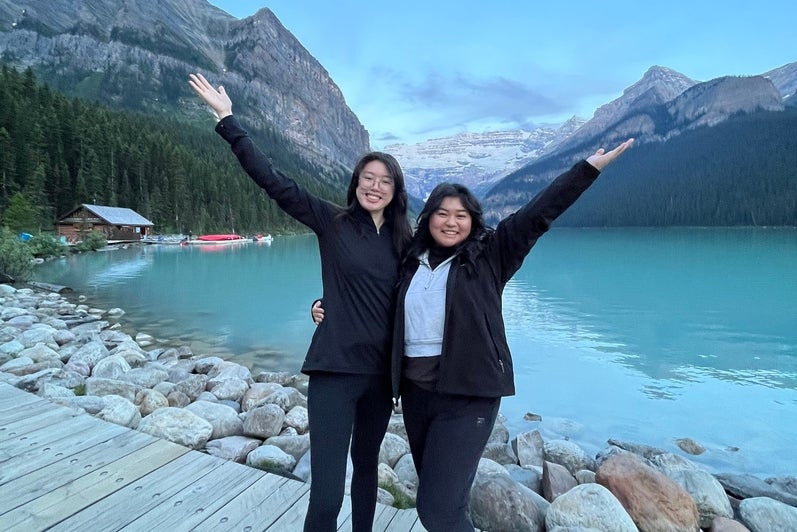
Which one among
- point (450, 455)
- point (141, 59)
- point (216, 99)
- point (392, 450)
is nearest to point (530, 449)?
point (392, 450)

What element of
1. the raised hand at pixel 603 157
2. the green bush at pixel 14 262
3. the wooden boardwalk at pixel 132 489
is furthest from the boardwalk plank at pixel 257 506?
the green bush at pixel 14 262

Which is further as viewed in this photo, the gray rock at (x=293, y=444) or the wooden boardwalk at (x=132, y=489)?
the gray rock at (x=293, y=444)

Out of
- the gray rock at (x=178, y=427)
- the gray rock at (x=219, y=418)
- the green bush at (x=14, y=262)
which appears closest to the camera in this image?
the gray rock at (x=178, y=427)

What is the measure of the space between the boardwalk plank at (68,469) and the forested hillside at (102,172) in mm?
39520

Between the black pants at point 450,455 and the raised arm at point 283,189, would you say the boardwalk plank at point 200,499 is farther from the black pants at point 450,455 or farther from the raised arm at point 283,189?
the raised arm at point 283,189

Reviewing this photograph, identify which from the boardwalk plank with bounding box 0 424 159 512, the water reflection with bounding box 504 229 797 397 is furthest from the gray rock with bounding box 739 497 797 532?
the water reflection with bounding box 504 229 797 397

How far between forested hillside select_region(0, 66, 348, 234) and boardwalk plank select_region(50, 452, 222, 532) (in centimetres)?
4011

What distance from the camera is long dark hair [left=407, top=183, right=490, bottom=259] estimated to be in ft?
6.66

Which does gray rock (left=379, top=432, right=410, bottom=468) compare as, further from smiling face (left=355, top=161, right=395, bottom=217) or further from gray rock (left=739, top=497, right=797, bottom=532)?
smiling face (left=355, top=161, right=395, bottom=217)

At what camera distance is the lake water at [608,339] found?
7180mm

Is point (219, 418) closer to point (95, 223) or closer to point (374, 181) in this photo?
point (374, 181)

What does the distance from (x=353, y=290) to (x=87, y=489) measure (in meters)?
2.11

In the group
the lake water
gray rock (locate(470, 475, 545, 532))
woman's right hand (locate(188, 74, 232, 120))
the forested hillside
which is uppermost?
the forested hillside

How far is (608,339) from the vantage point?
12781mm
